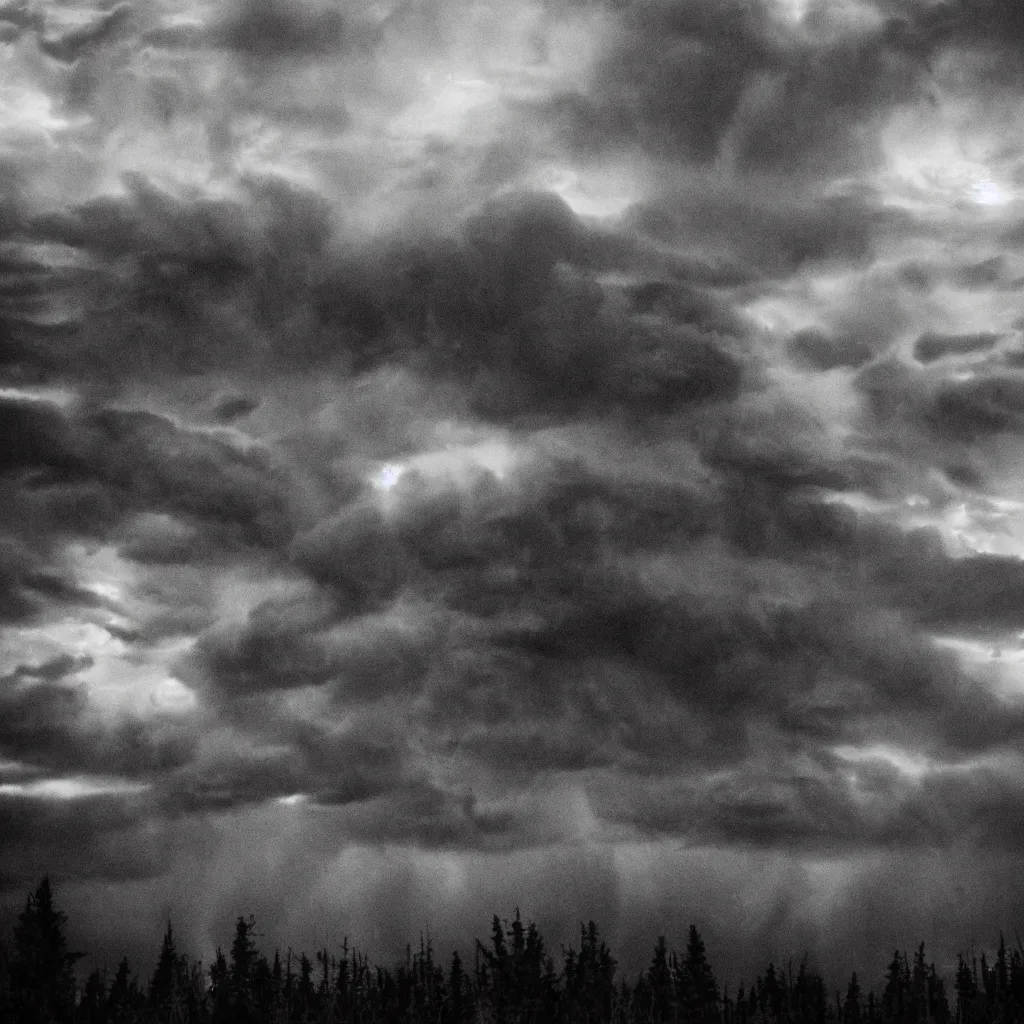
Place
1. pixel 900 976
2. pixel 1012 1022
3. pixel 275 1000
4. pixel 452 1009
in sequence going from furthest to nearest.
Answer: pixel 900 976, pixel 275 1000, pixel 452 1009, pixel 1012 1022

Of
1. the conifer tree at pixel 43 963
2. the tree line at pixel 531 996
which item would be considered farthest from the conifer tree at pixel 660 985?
the conifer tree at pixel 43 963

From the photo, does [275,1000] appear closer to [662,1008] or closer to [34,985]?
[662,1008]

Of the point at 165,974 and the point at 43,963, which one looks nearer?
the point at 43,963

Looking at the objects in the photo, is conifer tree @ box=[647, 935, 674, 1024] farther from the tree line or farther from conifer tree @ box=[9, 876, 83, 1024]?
conifer tree @ box=[9, 876, 83, 1024]

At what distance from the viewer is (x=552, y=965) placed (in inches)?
6590

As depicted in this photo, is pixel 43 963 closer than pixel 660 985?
Yes

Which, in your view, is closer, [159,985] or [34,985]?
[34,985]

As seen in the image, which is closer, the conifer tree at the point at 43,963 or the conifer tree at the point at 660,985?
the conifer tree at the point at 43,963

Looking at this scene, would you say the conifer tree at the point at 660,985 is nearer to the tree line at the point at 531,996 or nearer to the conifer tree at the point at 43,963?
the tree line at the point at 531,996

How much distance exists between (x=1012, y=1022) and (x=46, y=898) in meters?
95.5

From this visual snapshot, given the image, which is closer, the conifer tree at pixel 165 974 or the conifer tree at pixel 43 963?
the conifer tree at pixel 43 963

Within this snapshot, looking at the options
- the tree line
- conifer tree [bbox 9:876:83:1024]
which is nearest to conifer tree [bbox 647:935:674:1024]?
the tree line

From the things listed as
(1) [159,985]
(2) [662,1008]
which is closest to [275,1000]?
(1) [159,985]

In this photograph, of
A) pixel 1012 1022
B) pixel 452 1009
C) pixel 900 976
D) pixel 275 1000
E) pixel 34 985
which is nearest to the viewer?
pixel 34 985
